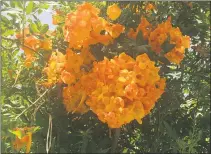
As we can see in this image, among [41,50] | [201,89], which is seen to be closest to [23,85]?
[41,50]

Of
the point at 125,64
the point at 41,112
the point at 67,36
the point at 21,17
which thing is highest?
the point at 21,17

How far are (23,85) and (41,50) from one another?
174 millimetres

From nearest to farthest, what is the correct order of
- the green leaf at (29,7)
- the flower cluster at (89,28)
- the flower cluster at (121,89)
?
the flower cluster at (121,89)
the flower cluster at (89,28)
the green leaf at (29,7)

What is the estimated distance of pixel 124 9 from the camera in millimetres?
1815

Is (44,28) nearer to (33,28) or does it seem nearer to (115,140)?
(33,28)

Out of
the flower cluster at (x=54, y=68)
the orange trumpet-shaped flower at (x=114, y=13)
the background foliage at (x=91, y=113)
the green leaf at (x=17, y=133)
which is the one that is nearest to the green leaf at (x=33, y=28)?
the background foliage at (x=91, y=113)

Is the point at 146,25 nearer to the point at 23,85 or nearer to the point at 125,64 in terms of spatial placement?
the point at 125,64

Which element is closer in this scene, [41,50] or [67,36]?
[67,36]

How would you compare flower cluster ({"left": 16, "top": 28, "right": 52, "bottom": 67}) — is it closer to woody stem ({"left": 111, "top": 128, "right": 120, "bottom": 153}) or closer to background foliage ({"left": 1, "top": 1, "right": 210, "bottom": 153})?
background foliage ({"left": 1, "top": 1, "right": 210, "bottom": 153})

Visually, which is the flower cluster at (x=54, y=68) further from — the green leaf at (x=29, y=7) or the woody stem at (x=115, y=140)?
the woody stem at (x=115, y=140)

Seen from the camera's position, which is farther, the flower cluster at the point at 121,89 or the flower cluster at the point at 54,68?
the flower cluster at the point at 54,68

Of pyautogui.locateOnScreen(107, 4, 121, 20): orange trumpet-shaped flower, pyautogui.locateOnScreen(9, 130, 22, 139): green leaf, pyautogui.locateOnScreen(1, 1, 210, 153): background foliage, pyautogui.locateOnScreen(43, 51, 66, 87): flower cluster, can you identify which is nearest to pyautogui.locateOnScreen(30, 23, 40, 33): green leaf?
pyautogui.locateOnScreen(1, 1, 210, 153): background foliage

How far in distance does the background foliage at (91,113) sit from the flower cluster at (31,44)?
28 millimetres

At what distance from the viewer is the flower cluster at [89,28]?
5.19ft
